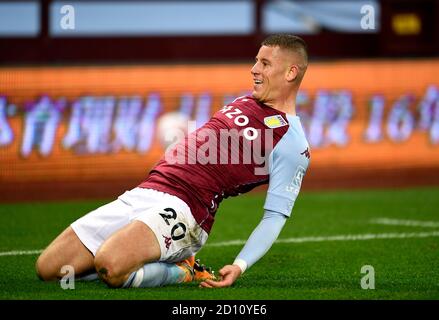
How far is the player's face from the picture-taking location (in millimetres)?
5418

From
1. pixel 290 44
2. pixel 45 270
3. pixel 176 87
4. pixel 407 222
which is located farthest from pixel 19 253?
pixel 176 87

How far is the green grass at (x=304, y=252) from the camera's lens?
5.07 metres

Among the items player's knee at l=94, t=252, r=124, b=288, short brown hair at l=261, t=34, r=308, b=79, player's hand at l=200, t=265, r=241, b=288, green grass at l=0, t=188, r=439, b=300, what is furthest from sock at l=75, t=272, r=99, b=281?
short brown hair at l=261, t=34, r=308, b=79

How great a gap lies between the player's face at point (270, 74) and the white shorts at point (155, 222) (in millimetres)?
781

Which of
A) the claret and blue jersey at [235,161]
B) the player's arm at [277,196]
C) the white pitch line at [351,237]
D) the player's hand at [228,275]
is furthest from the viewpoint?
the white pitch line at [351,237]

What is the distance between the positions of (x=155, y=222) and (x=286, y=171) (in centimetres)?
75

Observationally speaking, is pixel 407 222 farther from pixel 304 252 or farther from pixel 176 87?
pixel 176 87

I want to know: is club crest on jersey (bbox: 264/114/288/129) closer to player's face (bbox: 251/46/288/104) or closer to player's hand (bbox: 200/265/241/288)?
player's face (bbox: 251/46/288/104)

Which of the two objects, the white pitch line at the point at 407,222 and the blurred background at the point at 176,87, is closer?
the white pitch line at the point at 407,222

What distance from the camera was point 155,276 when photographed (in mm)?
5195

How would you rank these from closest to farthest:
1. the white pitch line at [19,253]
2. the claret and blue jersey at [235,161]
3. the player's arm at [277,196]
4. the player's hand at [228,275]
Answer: the player's hand at [228,275] < the player's arm at [277,196] < the claret and blue jersey at [235,161] < the white pitch line at [19,253]

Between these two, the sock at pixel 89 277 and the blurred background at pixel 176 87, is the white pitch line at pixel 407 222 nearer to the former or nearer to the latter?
the blurred background at pixel 176 87

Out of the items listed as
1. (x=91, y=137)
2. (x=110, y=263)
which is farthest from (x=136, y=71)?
(x=110, y=263)

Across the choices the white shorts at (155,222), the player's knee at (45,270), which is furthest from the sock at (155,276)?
Result: the player's knee at (45,270)
